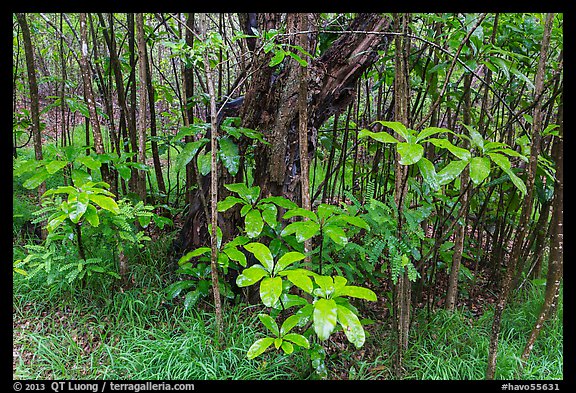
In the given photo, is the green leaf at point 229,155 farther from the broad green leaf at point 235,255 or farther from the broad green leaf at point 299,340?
the broad green leaf at point 299,340

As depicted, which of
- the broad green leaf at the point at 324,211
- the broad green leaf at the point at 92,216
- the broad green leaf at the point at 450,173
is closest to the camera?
the broad green leaf at the point at 450,173

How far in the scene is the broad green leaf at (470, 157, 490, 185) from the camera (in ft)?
4.36

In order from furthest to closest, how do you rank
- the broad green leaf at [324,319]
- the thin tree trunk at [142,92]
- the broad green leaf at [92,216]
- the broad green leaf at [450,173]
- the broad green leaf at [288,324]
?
the thin tree trunk at [142,92] < the broad green leaf at [92,216] < the broad green leaf at [288,324] < the broad green leaf at [450,173] < the broad green leaf at [324,319]

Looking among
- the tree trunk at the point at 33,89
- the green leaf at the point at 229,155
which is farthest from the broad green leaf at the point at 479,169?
the tree trunk at the point at 33,89

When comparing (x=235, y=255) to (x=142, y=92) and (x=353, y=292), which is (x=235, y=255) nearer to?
(x=353, y=292)

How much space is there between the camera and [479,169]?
1.35m

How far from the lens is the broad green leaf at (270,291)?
51.9 inches

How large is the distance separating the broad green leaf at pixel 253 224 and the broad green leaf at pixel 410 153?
828 millimetres

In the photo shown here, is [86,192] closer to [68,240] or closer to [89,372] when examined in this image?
[68,240]

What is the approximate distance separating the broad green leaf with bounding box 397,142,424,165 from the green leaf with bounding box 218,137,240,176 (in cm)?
103

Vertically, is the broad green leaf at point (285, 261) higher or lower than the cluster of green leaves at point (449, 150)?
lower

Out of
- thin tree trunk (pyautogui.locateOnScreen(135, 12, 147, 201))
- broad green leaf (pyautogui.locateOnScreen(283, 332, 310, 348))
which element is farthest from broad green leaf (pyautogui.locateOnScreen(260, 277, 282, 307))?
thin tree trunk (pyautogui.locateOnScreen(135, 12, 147, 201))

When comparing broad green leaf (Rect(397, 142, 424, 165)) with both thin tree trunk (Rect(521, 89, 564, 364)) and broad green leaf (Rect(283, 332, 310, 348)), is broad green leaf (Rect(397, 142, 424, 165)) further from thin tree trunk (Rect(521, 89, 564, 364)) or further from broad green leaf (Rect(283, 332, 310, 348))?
thin tree trunk (Rect(521, 89, 564, 364))

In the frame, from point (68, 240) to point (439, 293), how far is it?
8.53 feet
